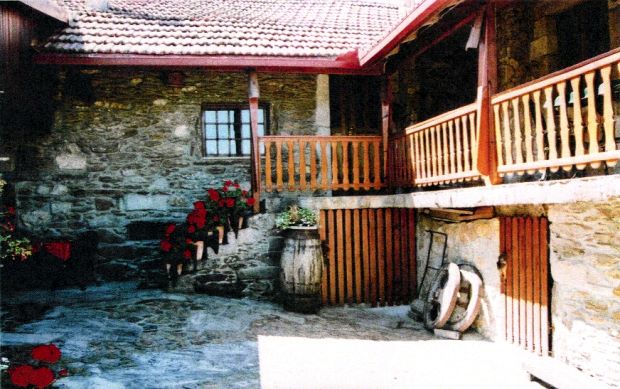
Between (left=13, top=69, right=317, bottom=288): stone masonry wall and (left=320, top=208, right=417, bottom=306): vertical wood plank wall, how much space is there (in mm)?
2202

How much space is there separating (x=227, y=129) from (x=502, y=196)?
5.40m

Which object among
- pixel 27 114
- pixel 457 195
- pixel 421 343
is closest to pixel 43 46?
pixel 27 114

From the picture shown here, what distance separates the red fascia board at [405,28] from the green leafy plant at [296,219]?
8.14 ft

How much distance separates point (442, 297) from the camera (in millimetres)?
6312

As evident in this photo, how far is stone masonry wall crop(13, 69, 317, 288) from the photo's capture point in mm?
8148

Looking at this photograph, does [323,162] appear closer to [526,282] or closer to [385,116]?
[385,116]

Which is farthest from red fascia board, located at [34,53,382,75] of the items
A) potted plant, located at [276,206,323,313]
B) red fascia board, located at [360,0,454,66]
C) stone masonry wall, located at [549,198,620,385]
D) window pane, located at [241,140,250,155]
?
stone masonry wall, located at [549,198,620,385]

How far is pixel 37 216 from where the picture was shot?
26.6 ft

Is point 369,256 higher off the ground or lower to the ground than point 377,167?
lower

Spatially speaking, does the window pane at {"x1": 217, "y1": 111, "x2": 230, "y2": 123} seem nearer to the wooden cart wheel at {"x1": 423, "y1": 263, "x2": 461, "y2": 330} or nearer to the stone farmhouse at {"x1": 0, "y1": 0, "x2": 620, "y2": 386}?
the stone farmhouse at {"x1": 0, "y1": 0, "x2": 620, "y2": 386}

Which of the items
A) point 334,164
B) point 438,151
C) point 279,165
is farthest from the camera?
point 279,165

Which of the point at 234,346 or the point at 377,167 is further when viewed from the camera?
the point at 377,167

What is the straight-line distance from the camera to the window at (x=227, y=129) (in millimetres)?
8781

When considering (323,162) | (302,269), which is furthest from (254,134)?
(302,269)
